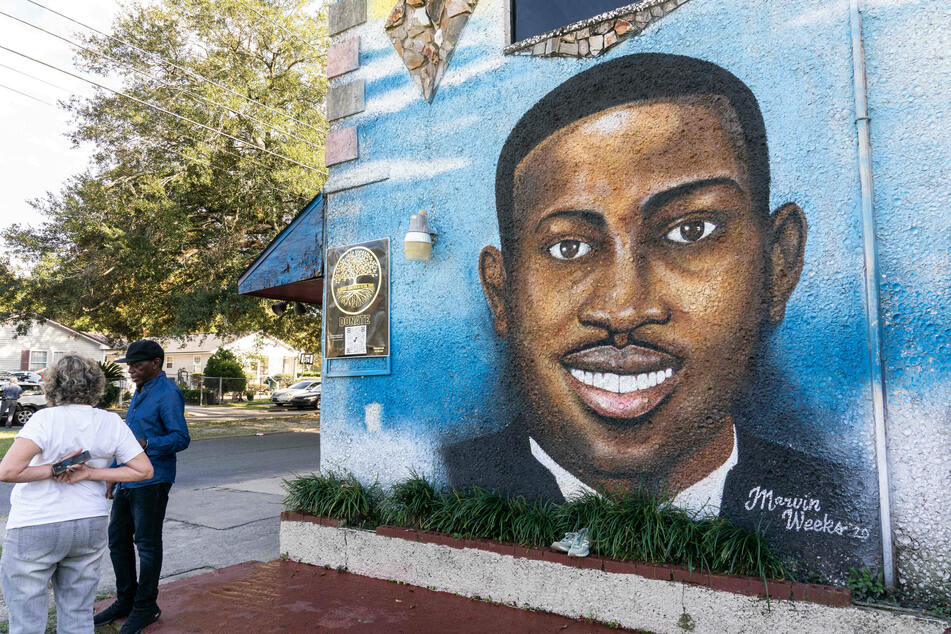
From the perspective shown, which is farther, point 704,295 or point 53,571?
point 704,295

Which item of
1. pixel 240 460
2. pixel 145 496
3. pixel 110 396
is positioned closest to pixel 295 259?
pixel 145 496

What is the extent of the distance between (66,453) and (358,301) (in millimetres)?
3253

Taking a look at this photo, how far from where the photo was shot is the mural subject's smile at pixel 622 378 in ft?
15.2

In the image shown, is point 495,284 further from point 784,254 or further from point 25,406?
point 25,406

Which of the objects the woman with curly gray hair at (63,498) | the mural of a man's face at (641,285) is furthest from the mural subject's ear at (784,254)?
the woman with curly gray hair at (63,498)

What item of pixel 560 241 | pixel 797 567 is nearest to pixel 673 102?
pixel 560 241

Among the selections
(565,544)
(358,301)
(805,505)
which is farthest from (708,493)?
(358,301)

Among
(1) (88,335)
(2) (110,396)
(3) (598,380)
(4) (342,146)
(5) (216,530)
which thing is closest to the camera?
(3) (598,380)

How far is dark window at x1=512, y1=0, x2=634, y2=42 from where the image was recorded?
17.2 ft

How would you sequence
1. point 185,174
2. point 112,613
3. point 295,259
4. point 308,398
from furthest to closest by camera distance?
point 308,398 → point 185,174 → point 295,259 → point 112,613

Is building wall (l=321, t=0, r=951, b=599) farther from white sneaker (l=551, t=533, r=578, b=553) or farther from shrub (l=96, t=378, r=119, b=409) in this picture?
shrub (l=96, t=378, r=119, b=409)

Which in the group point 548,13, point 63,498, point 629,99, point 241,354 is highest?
point 548,13

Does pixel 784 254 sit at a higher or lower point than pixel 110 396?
higher

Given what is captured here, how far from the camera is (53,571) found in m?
3.24
